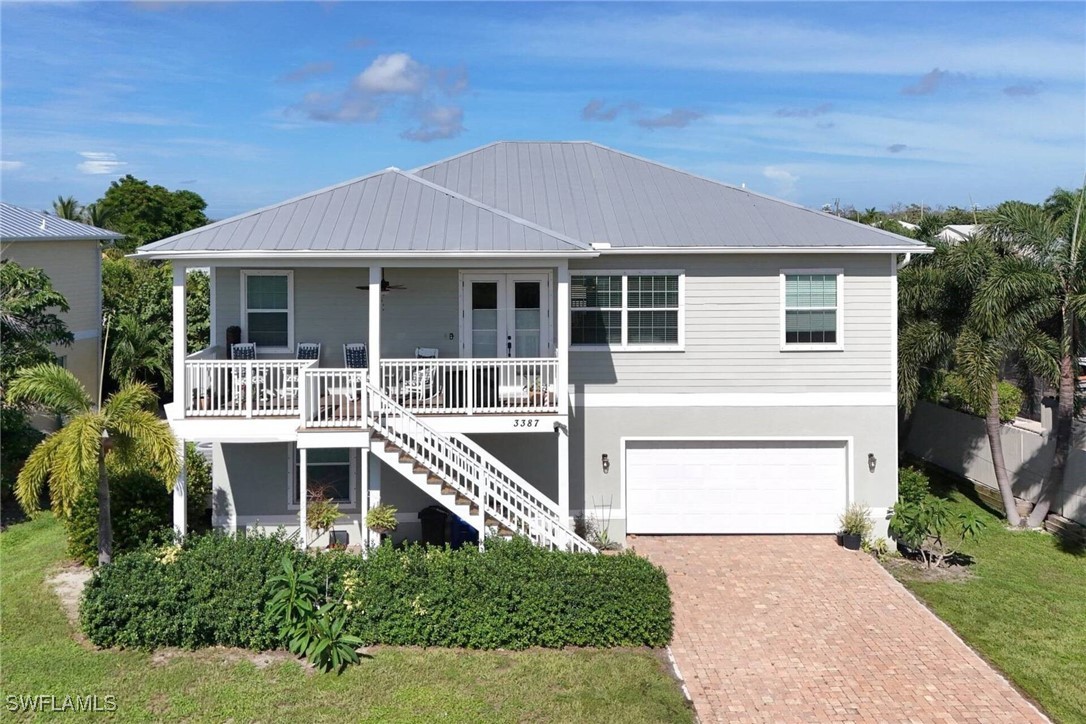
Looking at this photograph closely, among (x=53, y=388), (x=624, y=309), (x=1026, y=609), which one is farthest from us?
(x=624, y=309)

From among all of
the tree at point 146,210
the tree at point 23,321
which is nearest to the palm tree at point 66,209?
the tree at point 146,210

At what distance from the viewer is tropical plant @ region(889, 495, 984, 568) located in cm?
1568

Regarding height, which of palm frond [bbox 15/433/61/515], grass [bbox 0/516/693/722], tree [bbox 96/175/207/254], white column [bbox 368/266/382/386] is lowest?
grass [bbox 0/516/693/722]

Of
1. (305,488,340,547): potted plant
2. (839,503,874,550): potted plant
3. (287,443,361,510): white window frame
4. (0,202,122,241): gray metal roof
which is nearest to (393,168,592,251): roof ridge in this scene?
(287,443,361,510): white window frame

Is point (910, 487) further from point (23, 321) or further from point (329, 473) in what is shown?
point (23, 321)

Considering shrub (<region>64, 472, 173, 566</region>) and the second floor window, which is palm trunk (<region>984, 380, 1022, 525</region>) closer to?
the second floor window

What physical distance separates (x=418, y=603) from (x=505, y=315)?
6.21 m

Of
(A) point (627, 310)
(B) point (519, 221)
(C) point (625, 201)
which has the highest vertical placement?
(C) point (625, 201)

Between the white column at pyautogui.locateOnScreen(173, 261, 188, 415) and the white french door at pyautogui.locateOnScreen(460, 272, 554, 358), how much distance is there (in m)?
4.79

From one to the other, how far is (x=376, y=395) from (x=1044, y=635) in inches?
411

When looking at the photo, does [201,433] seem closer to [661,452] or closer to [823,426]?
[661,452]

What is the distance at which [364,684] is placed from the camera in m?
10.9

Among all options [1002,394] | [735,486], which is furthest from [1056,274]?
[735,486]

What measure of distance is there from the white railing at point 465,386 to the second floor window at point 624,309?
5.56 feet
